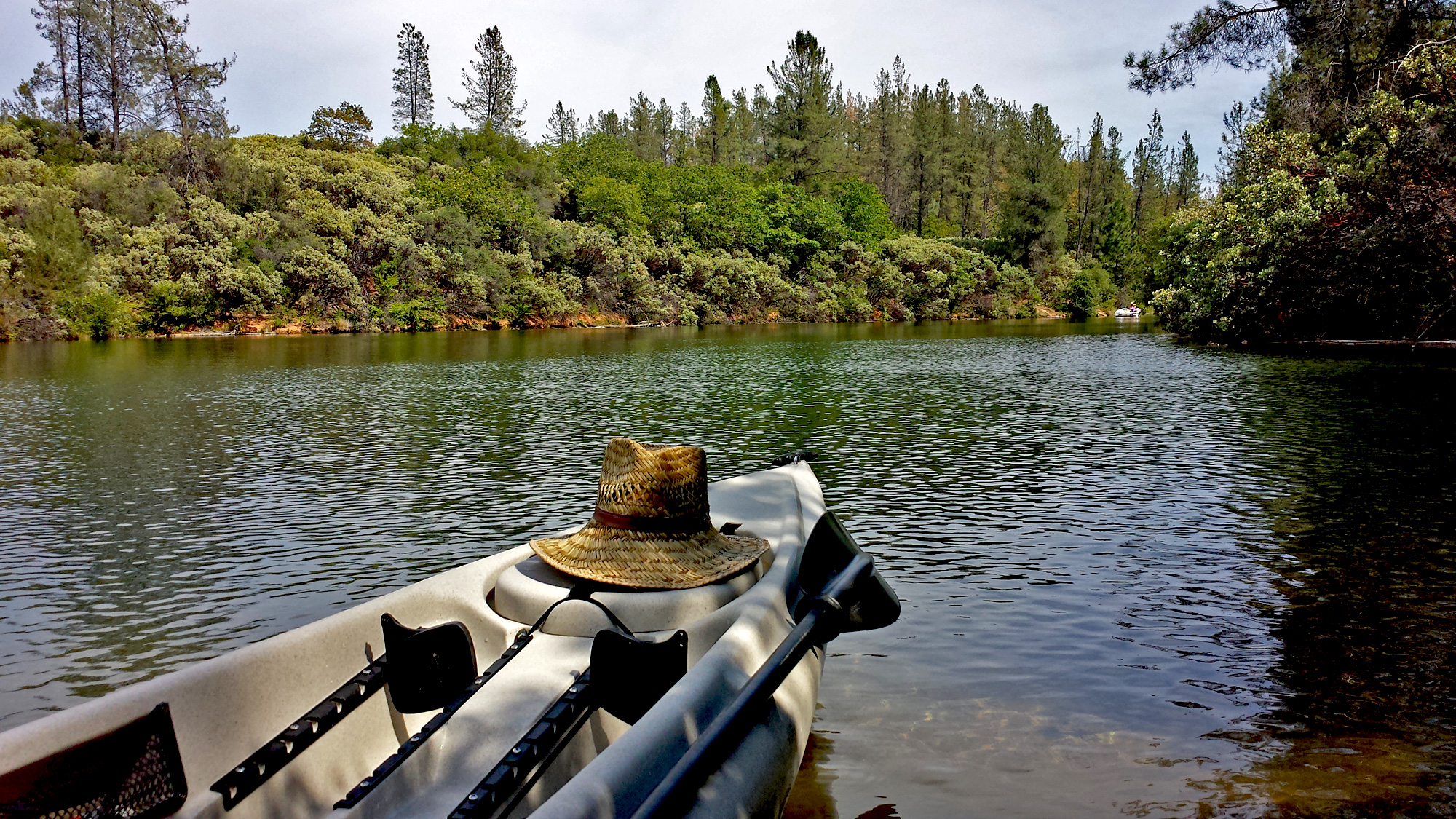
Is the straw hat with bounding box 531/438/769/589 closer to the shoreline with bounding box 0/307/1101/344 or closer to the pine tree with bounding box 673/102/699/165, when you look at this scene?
the shoreline with bounding box 0/307/1101/344

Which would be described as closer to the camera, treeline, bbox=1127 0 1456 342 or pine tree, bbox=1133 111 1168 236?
treeline, bbox=1127 0 1456 342

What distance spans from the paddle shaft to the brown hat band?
31.5 inches

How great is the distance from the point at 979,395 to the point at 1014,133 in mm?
68717

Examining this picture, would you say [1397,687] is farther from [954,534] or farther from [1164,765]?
[954,534]

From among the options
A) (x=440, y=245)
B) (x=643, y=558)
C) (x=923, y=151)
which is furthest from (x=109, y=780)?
(x=923, y=151)

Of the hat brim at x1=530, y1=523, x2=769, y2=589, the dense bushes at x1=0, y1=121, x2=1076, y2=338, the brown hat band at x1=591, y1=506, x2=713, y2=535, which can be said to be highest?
the dense bushes at x1=0, y1=121, x2=1076, y2=338

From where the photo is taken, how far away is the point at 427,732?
3572 millimetres

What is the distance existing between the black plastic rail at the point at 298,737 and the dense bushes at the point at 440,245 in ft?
152

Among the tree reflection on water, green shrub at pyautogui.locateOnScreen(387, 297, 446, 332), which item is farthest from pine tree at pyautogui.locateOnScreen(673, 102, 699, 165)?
the tree reflection on water

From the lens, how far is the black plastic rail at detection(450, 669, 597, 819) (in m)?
3.02

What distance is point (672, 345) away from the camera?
3991cm

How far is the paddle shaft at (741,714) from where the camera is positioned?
8.44ft

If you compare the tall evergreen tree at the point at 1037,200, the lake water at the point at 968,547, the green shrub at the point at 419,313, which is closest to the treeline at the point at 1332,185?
the lake water at the point at 968,547

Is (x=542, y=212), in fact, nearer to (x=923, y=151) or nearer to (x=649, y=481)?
(x=923, y=151)
